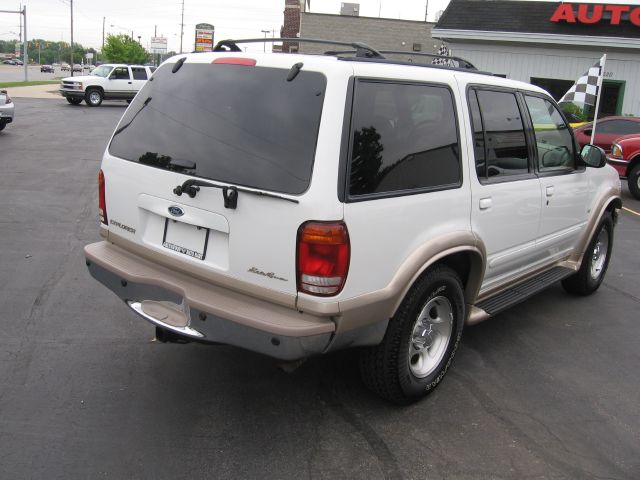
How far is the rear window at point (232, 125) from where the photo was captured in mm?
2938

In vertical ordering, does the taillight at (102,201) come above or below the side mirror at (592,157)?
below

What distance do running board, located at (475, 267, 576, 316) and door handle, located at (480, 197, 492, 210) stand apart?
741mm

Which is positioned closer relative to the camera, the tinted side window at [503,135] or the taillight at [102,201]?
the taillight at [102,201]

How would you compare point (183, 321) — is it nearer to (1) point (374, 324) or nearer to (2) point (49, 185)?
(1) point (374, 324)

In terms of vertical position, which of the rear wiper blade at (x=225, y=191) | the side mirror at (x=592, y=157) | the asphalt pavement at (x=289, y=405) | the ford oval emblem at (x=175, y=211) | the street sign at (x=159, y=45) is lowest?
the asphalt pavement at (x=289, y=405)

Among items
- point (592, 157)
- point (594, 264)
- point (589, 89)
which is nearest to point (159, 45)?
point (589, 89)

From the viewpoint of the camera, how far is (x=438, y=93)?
11.7ft

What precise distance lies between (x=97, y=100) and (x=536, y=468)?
29788 millimetres

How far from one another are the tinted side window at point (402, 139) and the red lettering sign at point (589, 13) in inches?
777

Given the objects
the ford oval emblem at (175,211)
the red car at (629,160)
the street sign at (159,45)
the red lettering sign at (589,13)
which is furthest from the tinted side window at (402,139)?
the street sign at (159,45)

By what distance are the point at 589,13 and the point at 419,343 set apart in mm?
20691

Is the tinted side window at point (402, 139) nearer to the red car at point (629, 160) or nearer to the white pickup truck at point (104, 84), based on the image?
the red car at point (629, 160)

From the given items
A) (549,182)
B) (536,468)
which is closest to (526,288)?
(549,182)

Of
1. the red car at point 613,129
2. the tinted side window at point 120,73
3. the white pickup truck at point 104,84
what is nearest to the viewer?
the red car at point 613,129
